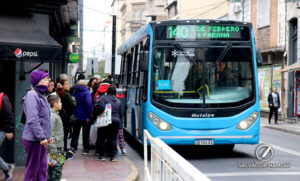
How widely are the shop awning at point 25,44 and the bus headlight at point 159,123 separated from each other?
2752 millimetres

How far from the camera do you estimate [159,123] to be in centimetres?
1065

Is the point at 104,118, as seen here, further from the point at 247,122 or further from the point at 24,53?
the point at 247,122

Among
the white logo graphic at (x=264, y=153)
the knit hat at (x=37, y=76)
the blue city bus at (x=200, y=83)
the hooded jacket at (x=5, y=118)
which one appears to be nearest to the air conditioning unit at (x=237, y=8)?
the white logo graphic at (x=264, y=153)

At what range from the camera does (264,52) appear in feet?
95.5

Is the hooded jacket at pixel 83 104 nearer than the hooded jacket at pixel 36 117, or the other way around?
the hooded jacket at pixel 36 117

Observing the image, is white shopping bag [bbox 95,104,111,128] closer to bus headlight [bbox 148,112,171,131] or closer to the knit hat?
bus headlight [bbox 148,112,171,131]

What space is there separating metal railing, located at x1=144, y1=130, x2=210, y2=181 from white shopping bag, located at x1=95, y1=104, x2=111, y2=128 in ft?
17.5

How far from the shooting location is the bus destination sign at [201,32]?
433 inches

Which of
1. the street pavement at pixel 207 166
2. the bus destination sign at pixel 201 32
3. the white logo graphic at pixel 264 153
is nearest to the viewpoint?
the street pavement at pixel 207 166

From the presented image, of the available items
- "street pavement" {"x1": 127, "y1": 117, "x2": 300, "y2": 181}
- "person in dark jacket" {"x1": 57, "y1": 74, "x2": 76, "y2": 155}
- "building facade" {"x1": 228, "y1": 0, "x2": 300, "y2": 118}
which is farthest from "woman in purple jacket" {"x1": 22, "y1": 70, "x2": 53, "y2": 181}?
"building facade" {"x1": 228, "y1": 0, "x2": 300, "y2": 118}

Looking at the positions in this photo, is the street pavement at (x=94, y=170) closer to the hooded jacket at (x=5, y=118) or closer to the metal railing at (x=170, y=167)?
the hooded jacket at (x=5, y=118)

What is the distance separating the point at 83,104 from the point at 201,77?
9.56 feet

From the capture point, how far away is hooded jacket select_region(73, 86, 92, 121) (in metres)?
11.6

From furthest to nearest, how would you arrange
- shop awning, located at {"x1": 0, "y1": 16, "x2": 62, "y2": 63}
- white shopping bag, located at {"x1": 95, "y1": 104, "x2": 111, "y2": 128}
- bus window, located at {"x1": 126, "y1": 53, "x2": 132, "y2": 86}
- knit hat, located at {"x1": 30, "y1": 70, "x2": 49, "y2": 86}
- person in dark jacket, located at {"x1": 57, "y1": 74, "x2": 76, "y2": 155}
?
bus window, located at {"x1": 126, "y1": 53, "x2": 132, "y2": 86} → white shopping bag, located at {"x1": 95, "y1": 104, "x2": 111, "y2": 128} → person in dark jacket, located at {"x1": 57, "y1": 74, "x2": 76, "y2": 155} → shop awning, located at {"x1": 0, "y1": 16, "x2": 62, "y2": 63} → knit hat, located at {"x1": 30, "y1": 70, "x2": 49, "y2": 86}
